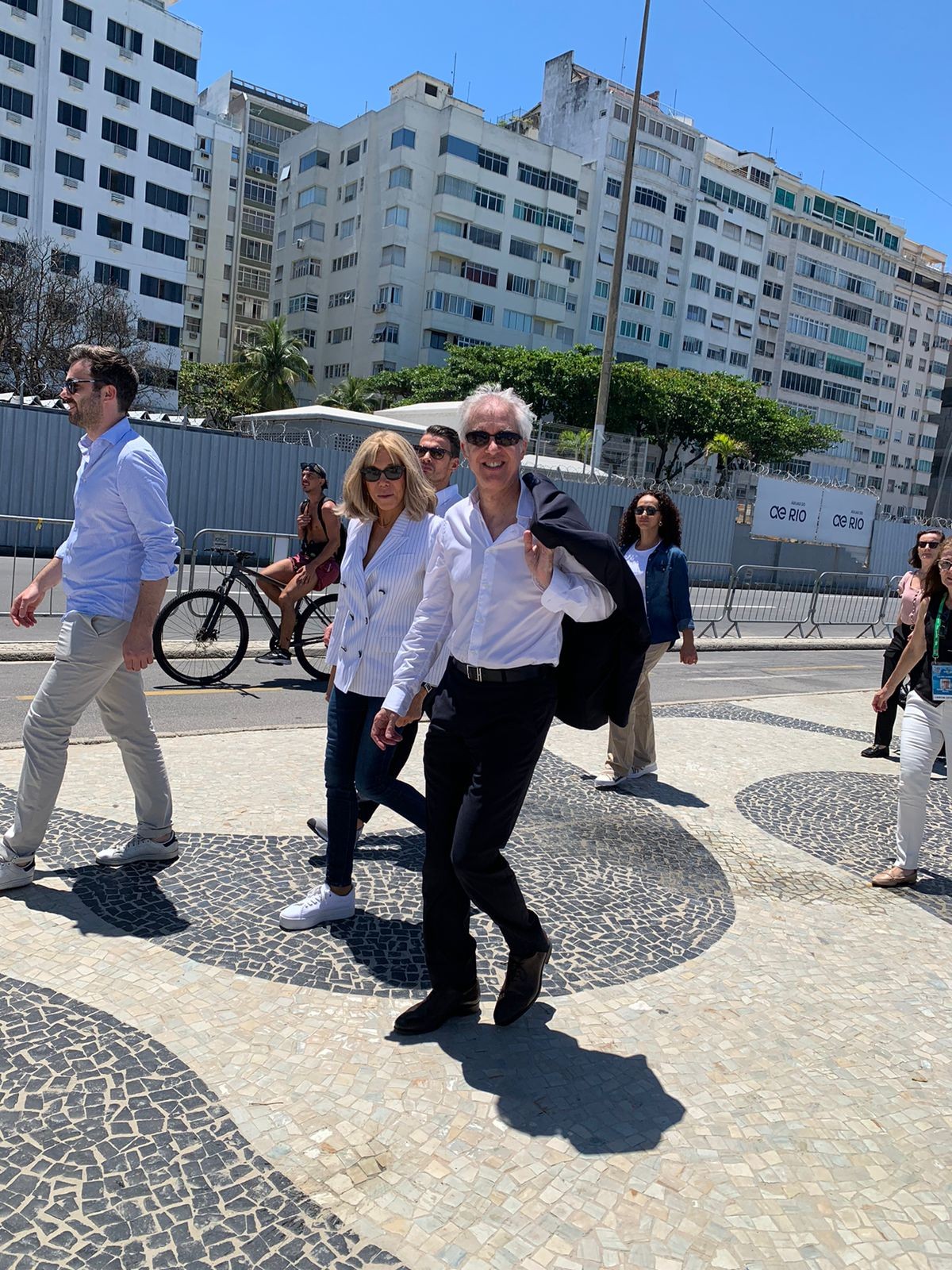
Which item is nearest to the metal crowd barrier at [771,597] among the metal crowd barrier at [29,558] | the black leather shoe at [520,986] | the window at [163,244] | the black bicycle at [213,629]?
the metal crowd barrier at [29,558]

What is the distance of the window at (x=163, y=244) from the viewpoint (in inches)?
2168

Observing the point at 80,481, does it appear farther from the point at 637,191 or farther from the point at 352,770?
the point at 637,191

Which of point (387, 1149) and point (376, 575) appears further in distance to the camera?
point (376, 575)

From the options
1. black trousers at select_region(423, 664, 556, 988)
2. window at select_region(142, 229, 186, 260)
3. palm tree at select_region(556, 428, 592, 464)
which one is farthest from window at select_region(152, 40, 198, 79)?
black trousers at select_region(423, 664, 556, 988)

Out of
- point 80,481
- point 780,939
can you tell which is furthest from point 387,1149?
point 80,481

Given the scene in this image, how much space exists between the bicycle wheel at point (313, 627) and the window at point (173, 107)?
55363mm

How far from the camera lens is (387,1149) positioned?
260 cm

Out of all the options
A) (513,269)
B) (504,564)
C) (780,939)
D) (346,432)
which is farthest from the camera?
(513,269)

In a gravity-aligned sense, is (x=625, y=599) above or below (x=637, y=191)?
below

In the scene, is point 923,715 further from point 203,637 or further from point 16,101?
point 16,101

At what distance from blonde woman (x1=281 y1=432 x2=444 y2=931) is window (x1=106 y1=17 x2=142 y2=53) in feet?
196

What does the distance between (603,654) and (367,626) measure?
Answer: 3.50ft

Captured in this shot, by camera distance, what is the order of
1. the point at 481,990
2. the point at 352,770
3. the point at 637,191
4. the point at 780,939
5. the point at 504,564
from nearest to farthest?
the point at 504,564 → the point at 481,990 → the point at 352,770 → the point at 780,939 → the point at 637,191

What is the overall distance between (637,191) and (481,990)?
7668 centimetres
